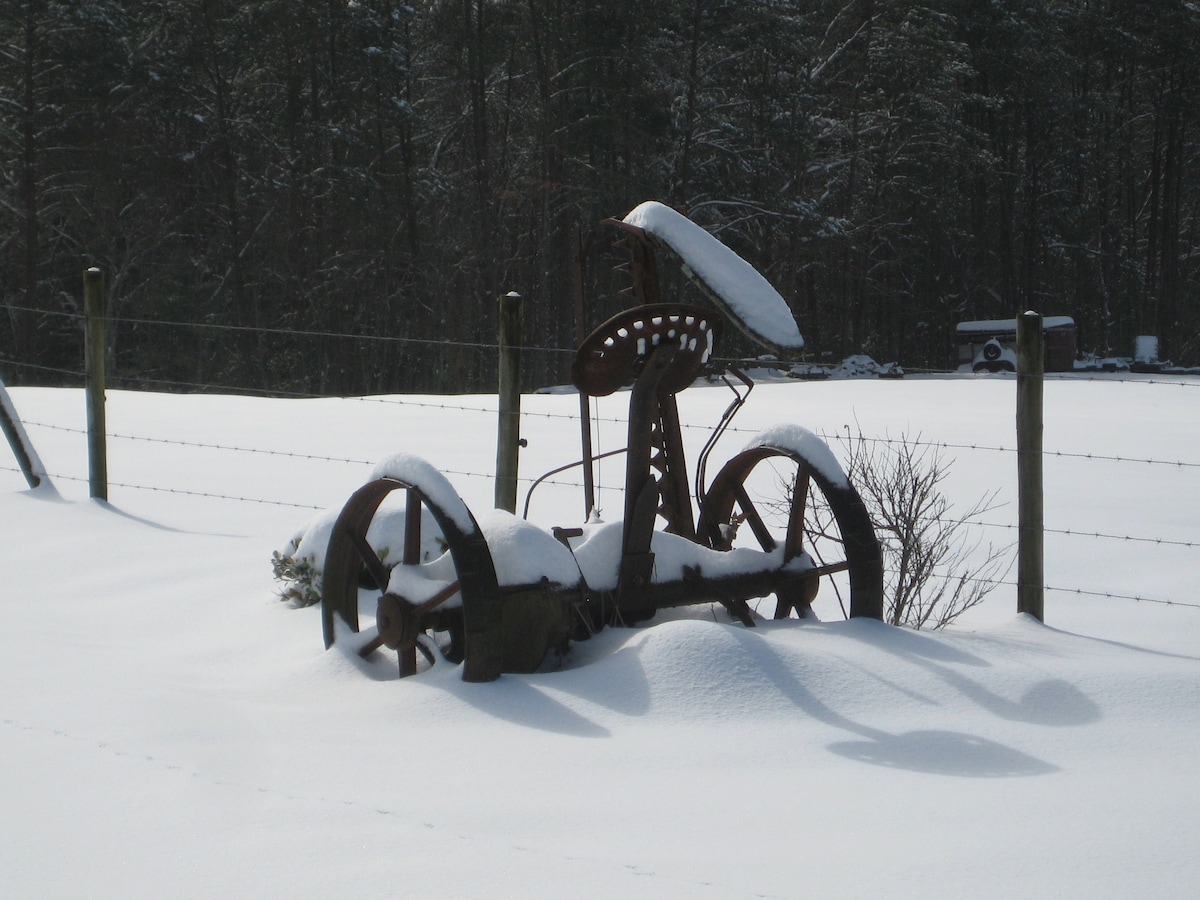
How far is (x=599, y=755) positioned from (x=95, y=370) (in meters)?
5.19

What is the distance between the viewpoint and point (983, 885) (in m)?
2.87

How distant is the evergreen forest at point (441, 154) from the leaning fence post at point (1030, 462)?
74.1 feet

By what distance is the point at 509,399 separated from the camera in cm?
589

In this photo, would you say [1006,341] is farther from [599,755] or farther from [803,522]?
[599,755]

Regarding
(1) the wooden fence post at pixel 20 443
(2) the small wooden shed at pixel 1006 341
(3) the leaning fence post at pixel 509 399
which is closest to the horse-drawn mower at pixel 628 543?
(3) the leaning fence post at pixel 509 399

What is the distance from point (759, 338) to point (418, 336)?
28052 millimetres

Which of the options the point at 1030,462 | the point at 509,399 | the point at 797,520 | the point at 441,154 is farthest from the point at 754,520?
the point at 441,154

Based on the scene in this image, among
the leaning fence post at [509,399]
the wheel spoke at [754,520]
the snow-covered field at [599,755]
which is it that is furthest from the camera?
the leaning fence post at [509,399]

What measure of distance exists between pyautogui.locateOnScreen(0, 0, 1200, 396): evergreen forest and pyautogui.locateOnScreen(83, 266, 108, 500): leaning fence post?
66.0 feet

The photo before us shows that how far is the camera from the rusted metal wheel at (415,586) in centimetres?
411

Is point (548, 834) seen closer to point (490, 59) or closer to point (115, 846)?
point (115, 846)

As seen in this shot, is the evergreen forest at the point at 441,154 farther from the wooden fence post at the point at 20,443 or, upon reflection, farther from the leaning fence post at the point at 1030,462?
the leaning fence post at the point at 1030,462

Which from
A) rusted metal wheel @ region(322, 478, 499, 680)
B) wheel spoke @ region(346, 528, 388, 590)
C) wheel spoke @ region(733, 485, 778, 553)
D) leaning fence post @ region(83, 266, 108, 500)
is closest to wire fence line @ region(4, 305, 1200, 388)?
wheel spoke @ region(733, 485, 778, 553)

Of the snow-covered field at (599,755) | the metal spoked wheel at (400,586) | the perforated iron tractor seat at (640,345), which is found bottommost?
the snow-covered field at (599,755)
